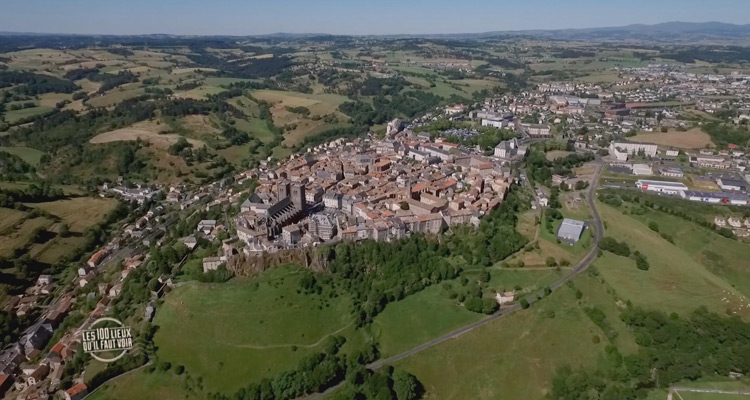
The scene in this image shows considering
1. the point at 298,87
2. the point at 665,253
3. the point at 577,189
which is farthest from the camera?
the point at 298,87

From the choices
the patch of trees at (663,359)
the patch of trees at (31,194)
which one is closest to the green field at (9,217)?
the patch of trees at (31,194)

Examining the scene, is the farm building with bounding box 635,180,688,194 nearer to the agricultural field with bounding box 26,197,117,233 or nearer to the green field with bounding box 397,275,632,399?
the green field with bounding box 397,275,632,399

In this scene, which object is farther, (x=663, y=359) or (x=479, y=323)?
(x=479, y=323)

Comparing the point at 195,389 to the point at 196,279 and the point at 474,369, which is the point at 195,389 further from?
the point at 474,369

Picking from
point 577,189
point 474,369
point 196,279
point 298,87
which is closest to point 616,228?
point 577,189

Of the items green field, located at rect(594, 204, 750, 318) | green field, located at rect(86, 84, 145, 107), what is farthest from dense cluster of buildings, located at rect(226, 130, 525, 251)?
green field, located at rect(86, 84, 145, 107)

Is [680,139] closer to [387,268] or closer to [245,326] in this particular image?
[387,268]

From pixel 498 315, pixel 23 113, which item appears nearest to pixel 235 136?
pixel 23 113
